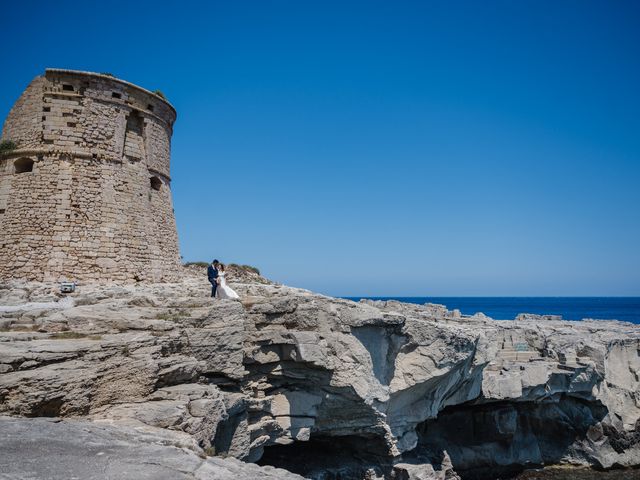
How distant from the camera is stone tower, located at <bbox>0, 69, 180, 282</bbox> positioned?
1519 centimetres

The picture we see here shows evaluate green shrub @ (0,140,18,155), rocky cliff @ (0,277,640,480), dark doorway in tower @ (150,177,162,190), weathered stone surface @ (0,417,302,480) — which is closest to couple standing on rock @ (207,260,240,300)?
rocky cliff @ (0,277,640,480)

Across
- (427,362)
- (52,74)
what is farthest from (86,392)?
(52,74)

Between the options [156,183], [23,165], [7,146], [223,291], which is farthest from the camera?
[156,183]

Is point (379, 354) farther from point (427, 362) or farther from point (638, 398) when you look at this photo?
point (638, 398)

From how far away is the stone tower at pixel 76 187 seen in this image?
1519 cm

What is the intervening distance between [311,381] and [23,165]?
13.4 m

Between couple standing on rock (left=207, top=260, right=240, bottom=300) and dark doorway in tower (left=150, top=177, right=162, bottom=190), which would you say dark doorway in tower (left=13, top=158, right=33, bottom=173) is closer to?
dark doorway in tower (left=150, top=177, right=162, bottom=190)

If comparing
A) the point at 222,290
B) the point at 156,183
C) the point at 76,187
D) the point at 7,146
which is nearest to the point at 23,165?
the point at 7,146

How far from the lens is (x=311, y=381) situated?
46.6ft

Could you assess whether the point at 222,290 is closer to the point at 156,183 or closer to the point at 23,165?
the point at 156,183

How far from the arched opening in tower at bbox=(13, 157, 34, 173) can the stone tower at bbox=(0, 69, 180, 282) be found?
0.04 m

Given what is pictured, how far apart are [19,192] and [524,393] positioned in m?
22.6

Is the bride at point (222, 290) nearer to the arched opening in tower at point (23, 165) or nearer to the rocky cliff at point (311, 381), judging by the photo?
the rocky cliff at point (311, 381)

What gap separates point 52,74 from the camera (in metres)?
16.0
